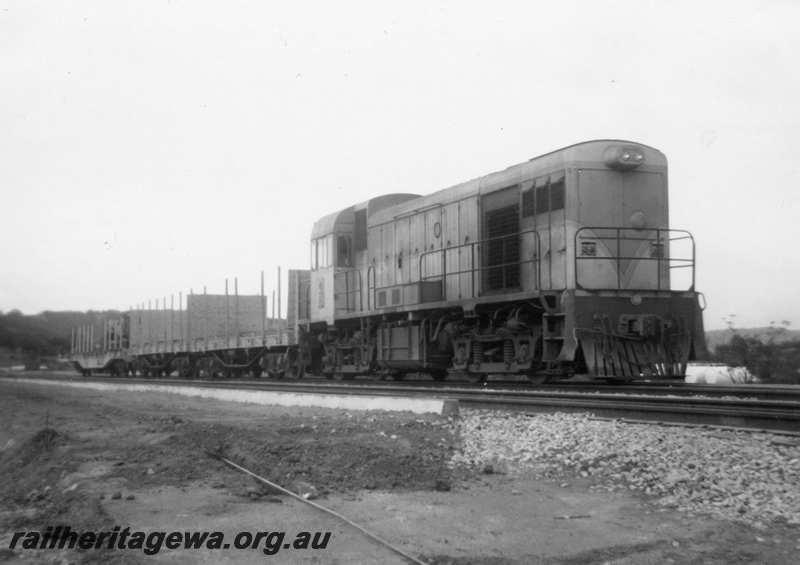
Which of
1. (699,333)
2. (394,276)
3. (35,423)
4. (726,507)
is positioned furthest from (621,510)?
(394,276)

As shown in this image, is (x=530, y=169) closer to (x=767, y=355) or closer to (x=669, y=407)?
(x=669, y=407)

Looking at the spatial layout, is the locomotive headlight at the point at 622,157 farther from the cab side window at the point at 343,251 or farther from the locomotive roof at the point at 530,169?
the cab side window at the point at 343,251

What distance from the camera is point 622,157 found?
12992 mm

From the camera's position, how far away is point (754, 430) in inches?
272

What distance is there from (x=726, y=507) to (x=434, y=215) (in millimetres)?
11542

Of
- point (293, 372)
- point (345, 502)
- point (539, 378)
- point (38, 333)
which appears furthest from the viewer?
point (38, 333)

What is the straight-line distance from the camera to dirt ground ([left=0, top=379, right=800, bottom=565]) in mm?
4449

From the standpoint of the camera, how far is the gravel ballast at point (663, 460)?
17.3ft

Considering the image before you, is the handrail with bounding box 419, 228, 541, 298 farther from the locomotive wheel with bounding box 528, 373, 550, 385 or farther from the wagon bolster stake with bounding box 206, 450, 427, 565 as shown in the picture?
the wagon bolster stake with bounding box 206, 450, 427, 565

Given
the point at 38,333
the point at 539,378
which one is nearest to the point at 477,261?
the point at 539,378

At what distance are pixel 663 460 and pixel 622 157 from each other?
772 centimetres

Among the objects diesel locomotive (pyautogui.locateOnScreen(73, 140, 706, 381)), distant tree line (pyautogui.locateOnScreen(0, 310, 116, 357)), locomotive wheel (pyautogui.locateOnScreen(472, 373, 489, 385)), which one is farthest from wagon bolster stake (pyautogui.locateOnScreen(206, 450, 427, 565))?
distant tree line (pyautogui.locateOnScreen(0, 310, 116, 357))

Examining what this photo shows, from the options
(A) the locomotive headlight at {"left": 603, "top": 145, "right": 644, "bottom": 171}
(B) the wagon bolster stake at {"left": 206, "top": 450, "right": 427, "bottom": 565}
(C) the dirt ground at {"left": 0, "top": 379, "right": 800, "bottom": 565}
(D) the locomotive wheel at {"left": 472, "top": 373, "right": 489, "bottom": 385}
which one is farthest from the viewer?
(D) the locomotive wheel at {"left": 472, "top": 373, "right": 489, "bottom": 385}

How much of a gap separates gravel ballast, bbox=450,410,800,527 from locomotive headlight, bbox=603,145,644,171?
5.81 metres
